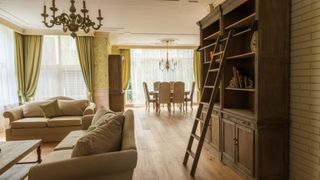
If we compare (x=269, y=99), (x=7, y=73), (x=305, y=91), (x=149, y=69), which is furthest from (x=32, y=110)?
(x=149, y=69)

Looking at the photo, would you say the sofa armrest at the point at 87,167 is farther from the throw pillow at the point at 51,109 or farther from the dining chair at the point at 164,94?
the dining chair at the point at 164,94

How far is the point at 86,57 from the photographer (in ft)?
22.4

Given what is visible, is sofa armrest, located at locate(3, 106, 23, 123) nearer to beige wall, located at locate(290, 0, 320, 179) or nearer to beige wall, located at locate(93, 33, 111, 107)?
beige wall, located at locate(93, 33, 111, 107)

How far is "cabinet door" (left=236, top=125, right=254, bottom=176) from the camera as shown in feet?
8.53

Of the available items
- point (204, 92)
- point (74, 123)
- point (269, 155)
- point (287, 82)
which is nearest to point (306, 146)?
point (269, 155)

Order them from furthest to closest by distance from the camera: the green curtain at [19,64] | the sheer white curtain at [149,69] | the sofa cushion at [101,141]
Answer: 1. the sheer white curtain at [149,69]
2. the green curtain at [19,64]
3. the sofa cushion at [101,141]

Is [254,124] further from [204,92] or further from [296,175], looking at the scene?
[204,92]

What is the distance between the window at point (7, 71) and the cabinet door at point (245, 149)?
5.29 metres

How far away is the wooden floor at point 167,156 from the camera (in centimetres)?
300

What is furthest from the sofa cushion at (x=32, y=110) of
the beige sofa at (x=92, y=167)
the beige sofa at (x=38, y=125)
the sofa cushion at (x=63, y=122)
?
the beige sofa at (x=92, y=167)

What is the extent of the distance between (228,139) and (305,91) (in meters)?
1.19

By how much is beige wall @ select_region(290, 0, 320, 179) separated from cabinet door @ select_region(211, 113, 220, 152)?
1101mm

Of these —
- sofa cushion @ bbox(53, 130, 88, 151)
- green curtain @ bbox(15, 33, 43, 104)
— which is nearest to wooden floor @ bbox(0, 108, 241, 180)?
sofa cushion @ bbox(53, 130, 88, 151)

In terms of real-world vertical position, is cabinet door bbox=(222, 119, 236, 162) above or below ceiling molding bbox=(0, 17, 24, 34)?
below
